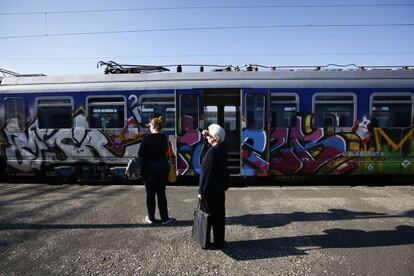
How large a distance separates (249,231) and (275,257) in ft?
3.27

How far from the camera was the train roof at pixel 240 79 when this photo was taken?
919 centimetres

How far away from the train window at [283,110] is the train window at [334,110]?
584 millimetres

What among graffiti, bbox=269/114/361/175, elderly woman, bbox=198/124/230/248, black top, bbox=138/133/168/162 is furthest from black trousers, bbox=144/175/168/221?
graffiti, bbox=269/114/361/175

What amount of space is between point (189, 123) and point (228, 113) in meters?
1.83

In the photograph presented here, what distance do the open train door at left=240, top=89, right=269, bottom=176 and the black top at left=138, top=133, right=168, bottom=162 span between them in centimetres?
384

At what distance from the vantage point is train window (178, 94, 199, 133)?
934 centimetres

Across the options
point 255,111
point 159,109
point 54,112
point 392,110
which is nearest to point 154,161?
point 159,109

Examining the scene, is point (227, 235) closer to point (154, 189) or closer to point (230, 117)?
point (154, 189)

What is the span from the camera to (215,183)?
190 inches

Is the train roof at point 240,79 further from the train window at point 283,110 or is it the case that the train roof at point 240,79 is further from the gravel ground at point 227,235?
the gravel ground at point 227,235

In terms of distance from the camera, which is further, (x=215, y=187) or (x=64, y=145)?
(x=64, y=145)

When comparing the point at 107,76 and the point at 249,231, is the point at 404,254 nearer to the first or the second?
the point at 249,231

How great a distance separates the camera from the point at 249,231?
18.5ft

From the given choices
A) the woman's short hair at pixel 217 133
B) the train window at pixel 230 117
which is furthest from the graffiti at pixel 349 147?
the woman's short hair at pixel 217 133
